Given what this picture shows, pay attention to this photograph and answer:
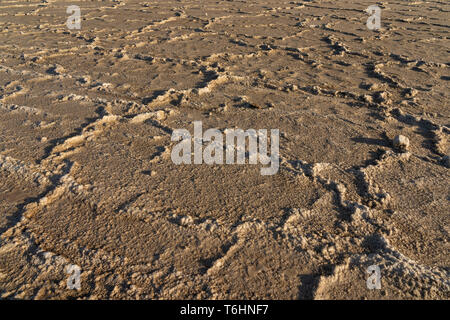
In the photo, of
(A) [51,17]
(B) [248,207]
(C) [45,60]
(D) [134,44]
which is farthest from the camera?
(A) [51,17]

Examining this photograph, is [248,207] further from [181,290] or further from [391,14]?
[391,14]

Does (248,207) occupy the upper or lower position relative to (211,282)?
upper

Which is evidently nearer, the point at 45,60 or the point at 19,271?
the point at 19,271

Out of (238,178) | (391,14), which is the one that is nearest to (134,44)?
(238,178)

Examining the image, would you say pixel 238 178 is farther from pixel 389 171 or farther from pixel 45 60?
pixel 45 60

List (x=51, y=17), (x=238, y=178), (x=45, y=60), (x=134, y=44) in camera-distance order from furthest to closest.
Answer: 1. (x=51, y=17)
2. (x=134, y=44)
3. (x=45, y=60)
4. (x=238, y=178)
